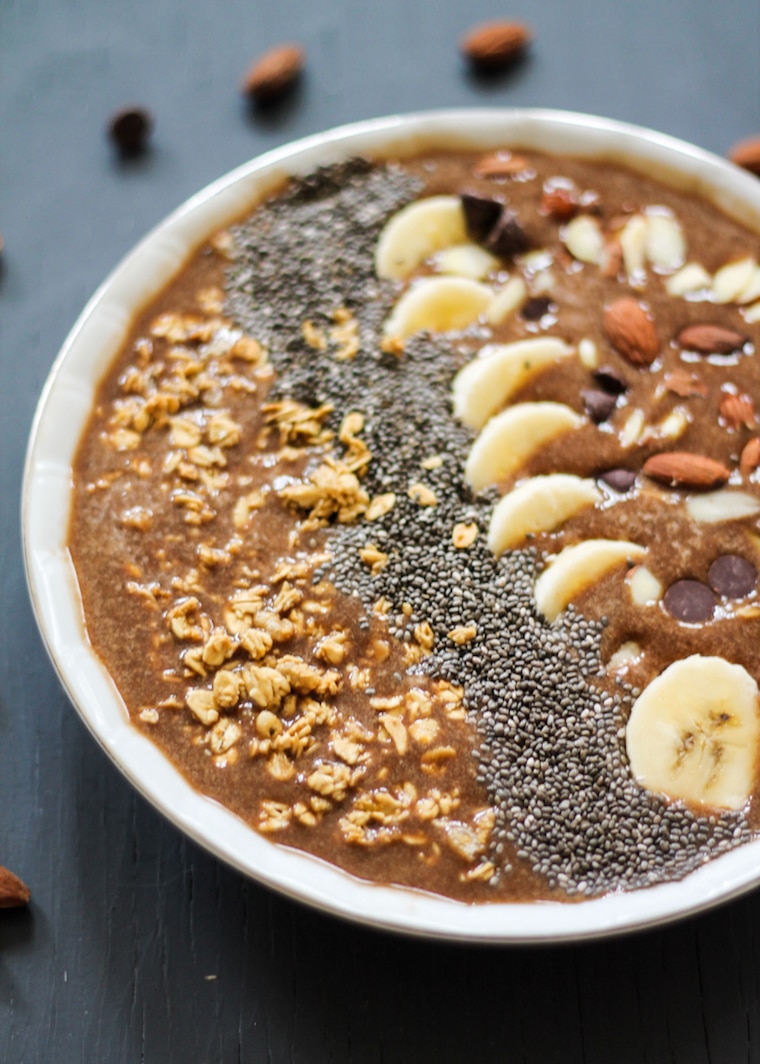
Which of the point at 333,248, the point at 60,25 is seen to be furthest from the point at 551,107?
the point at 60,25

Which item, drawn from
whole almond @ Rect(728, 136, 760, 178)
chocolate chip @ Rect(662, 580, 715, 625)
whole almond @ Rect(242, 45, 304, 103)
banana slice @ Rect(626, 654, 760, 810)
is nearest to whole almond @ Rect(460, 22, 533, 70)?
whole almond @ Rect(242, 45, 304, 103)

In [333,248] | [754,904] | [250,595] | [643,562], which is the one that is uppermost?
[333,248]

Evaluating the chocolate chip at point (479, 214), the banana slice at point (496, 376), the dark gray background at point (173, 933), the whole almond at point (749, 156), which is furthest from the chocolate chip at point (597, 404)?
the dark gray background at point (173, 933)

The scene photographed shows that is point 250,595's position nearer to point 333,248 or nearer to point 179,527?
point 179,527

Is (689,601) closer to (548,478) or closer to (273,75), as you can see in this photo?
(548,478)

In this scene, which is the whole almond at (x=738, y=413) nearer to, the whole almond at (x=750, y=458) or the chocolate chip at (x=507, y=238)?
the whole almond at (x=750, y=458)

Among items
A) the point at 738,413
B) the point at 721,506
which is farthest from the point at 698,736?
the point at 738,413
